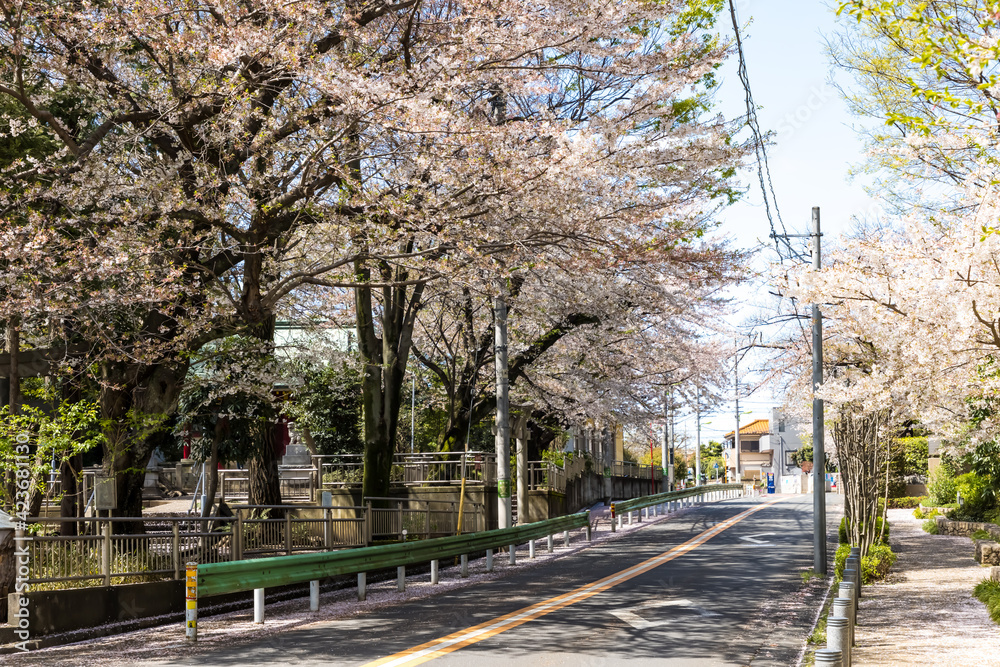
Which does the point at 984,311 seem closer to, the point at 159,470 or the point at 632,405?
the point at 632,405

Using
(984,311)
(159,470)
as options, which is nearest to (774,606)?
(984,311)

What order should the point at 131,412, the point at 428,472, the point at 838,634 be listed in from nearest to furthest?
1. the point at 838,634
2. the point at 131,412
3. the point at 428,472

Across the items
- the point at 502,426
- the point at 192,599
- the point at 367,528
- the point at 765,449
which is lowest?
the point at 765,449

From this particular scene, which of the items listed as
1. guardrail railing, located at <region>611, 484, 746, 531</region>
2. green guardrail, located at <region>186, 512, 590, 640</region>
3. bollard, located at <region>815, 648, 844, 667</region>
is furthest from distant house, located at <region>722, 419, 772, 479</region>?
bollard, located at <region>815, 648, 844, 667</region>

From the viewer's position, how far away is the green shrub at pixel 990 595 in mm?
12133

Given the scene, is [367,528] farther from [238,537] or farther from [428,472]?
[428,472]

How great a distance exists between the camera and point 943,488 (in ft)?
110

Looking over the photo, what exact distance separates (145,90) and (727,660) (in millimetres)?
12127

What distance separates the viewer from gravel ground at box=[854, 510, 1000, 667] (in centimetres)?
999

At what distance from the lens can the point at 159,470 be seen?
41438 millimetres

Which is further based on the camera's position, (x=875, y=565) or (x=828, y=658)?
(x=875, y=565)

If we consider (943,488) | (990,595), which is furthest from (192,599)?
(943,488)

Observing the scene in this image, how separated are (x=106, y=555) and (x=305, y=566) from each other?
2.57 m

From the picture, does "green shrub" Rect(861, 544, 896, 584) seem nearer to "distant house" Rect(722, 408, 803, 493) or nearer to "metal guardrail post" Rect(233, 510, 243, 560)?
"metal guardrail post" Rect(233, 510, 243, 560)
